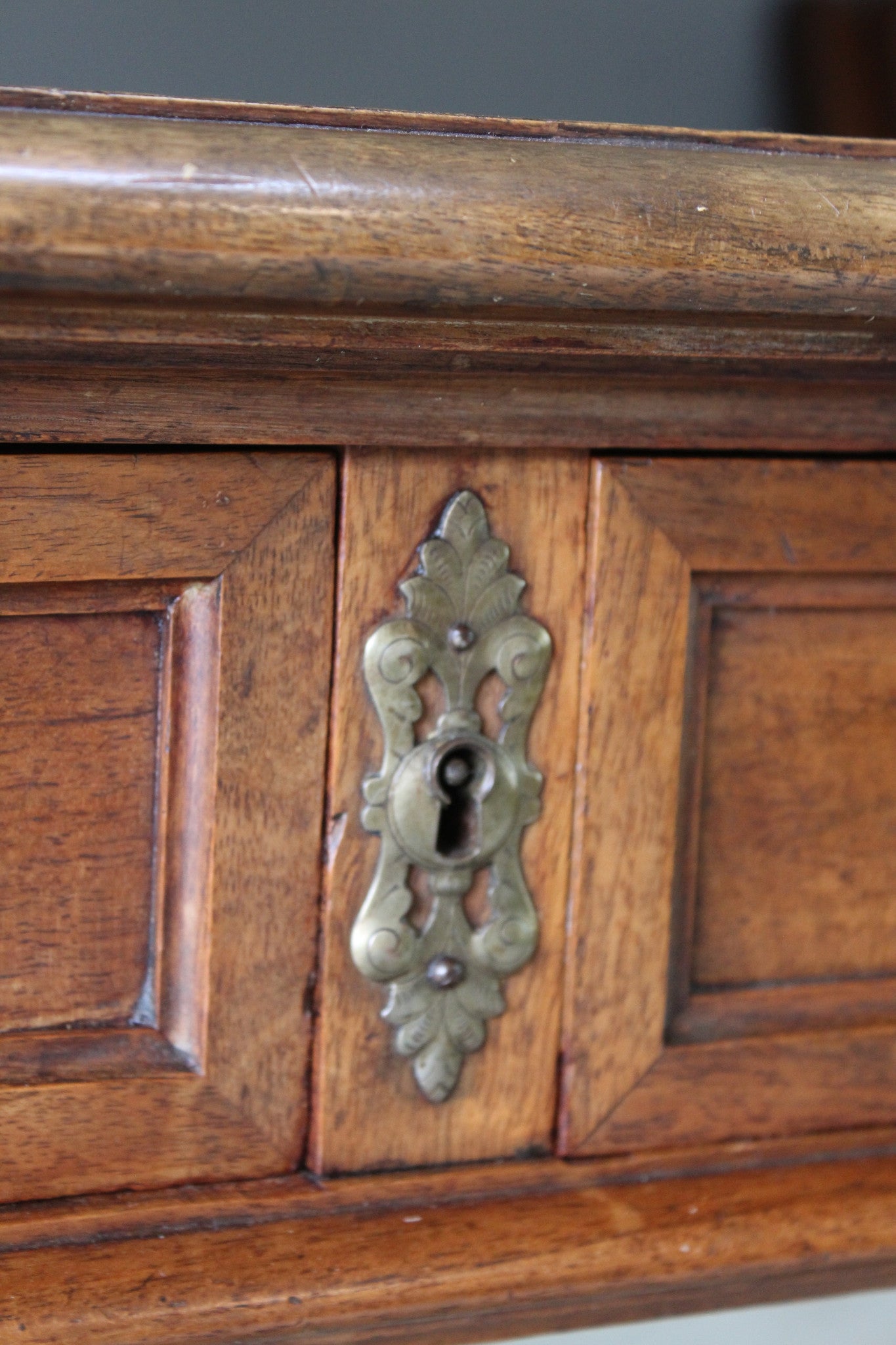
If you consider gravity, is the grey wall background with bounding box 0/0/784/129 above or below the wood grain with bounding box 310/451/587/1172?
above

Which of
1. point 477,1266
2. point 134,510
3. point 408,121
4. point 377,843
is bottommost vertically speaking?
point 477,1266

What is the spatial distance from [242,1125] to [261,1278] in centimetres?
5

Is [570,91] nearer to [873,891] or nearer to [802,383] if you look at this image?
[802,383]

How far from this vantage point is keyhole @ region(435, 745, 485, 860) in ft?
1.58

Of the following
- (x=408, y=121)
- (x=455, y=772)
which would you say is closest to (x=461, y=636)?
(x=455, y=772)

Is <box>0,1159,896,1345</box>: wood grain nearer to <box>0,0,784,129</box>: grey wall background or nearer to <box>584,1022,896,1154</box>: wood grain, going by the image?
<box>584,1022,896,1154</box>: wood grain

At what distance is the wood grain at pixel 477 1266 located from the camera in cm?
45

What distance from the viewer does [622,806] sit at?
0.50 m

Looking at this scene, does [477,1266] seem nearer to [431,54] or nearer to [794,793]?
[794,793]

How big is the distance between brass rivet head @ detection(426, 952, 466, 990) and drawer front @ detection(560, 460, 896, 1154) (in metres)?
0.04

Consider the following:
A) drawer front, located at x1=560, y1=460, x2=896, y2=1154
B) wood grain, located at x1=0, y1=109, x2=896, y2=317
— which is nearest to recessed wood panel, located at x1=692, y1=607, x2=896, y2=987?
drawer front, located at x1=560, y1=460, x2=896, y2=1154

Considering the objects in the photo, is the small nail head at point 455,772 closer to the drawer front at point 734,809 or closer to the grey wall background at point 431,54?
the drawer front at point 734,809

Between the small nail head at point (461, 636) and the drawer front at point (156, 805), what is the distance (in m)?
0.04

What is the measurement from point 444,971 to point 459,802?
0.06 meters
